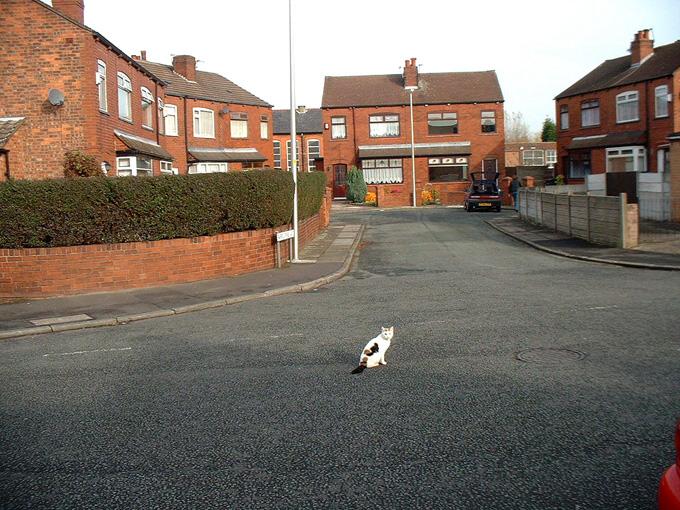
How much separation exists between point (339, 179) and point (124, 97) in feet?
117

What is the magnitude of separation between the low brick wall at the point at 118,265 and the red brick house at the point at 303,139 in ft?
163

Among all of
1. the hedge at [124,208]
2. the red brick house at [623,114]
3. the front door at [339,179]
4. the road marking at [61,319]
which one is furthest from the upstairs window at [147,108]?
the front door at [339,179]

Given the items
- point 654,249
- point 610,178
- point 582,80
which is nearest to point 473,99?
point 582,80

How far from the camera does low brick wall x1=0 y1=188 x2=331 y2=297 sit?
14555mm

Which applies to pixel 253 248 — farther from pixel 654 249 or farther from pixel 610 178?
pixel 610 178

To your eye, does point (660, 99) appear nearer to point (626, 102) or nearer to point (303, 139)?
point (626, 102)

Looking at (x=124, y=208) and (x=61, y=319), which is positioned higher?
(x=124, y=208)

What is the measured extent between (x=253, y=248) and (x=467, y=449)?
507 inches

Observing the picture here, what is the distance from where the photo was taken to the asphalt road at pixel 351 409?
460 centimetres

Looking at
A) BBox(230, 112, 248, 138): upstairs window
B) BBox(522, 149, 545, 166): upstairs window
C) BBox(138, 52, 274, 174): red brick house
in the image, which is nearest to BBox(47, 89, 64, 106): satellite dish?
BBox(138, 52, 274, 174): red brick house

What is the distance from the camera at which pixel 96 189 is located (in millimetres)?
15086

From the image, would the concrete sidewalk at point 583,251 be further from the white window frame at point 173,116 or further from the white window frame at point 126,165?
the white window frame at point 173,116

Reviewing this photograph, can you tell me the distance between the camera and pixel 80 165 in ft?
65.5

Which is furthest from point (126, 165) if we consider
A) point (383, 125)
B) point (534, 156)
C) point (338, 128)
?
point (534, 156)
